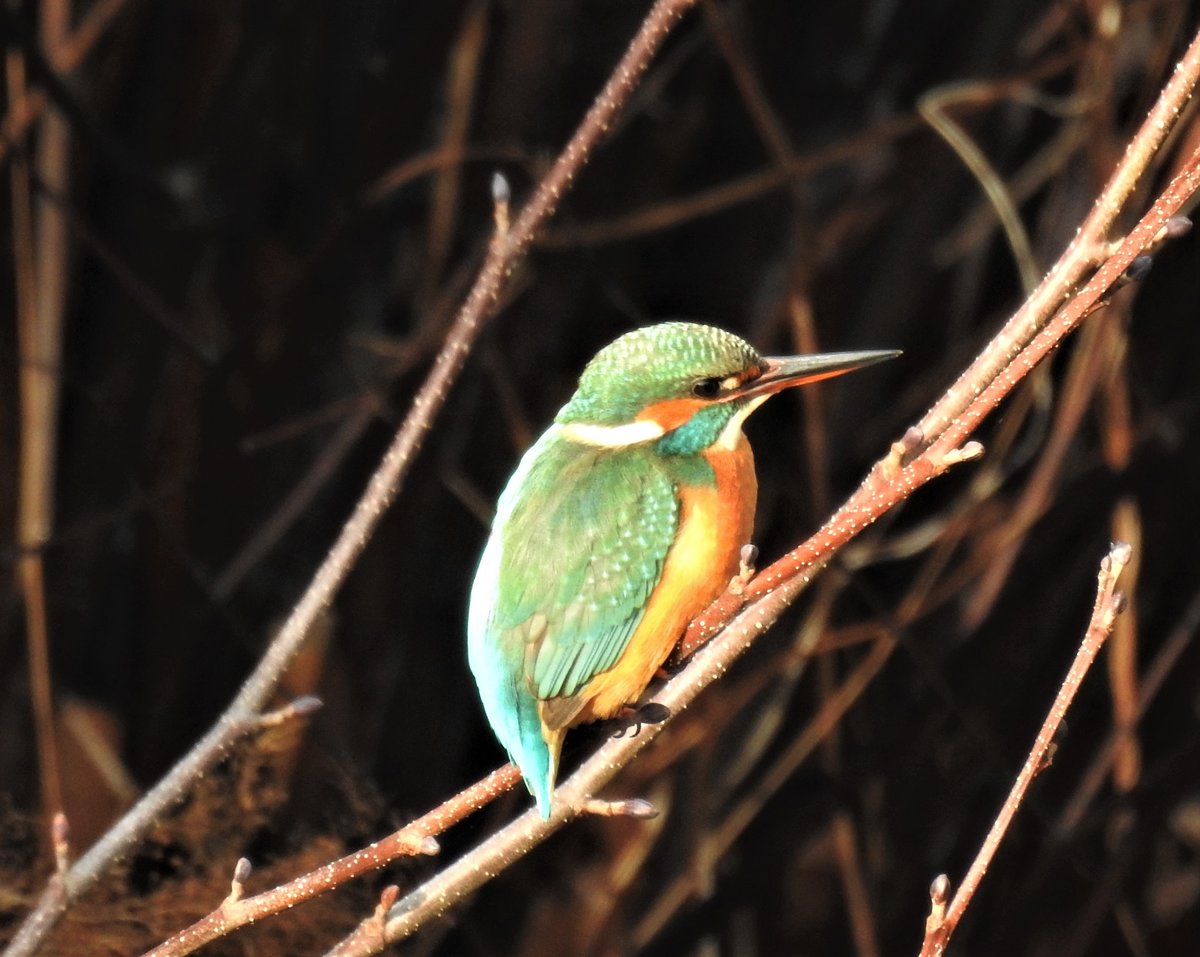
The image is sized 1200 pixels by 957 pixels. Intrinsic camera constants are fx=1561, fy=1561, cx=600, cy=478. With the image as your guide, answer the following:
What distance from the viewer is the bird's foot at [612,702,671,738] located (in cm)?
134

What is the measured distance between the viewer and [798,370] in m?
1.66

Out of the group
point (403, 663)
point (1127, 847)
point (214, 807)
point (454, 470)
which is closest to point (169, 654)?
point (403, 663)

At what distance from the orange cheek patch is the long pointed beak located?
5 cm

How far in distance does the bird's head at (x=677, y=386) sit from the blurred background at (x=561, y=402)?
0.87 m

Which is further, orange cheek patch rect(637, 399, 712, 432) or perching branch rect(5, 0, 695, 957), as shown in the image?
orange cheek patch rect(637, 399, 712, 432)

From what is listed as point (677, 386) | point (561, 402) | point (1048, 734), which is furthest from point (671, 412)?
point (561, 402)

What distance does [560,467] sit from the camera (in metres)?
1.70

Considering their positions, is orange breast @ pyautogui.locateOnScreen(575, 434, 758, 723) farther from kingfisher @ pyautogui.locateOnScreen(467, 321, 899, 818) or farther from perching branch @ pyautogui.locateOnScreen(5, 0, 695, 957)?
perching branch @ pyautogui.locateOnScreen(5, 0, 695, 957)

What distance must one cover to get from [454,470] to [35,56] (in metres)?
0.93

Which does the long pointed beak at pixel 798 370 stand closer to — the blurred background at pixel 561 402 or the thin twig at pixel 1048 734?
the thin twig at pixel 1048 734

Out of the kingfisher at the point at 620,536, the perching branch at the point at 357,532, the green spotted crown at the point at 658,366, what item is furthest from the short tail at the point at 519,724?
the green spotted crown at the point at 658,366

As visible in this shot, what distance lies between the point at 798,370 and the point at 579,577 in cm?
32

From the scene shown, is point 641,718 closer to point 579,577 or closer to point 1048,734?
point 579,577

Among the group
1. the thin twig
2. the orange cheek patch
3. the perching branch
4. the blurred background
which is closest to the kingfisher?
the orange cheek patch
